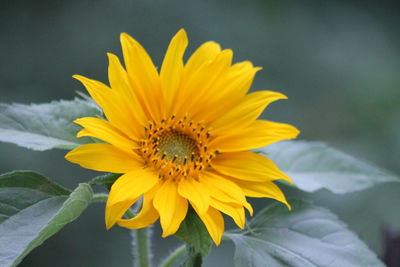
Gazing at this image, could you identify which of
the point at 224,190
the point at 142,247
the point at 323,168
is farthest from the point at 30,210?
the point at 323,168

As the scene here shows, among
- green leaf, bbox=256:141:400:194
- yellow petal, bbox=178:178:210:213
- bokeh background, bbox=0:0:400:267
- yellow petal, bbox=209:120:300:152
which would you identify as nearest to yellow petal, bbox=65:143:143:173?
yellow petal, bbox=178:178:210:213

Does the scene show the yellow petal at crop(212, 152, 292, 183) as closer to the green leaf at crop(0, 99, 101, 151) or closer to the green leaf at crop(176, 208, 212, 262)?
the green leaf at crop(176, 208, 212, 262)

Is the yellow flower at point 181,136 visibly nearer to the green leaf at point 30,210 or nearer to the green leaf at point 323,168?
the green leaf at point 30,210

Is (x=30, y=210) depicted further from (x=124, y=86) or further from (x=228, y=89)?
(x=228, y=89)

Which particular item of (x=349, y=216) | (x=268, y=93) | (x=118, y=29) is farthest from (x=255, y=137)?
(x=118, y=29)

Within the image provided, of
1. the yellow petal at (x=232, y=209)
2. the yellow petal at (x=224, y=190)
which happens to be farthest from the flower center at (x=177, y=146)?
the yellow petal at (x=232, y=209)

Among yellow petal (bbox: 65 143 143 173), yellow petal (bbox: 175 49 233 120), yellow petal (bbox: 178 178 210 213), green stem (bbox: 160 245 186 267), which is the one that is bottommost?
green stem (bbox: 160 245 186 267)
